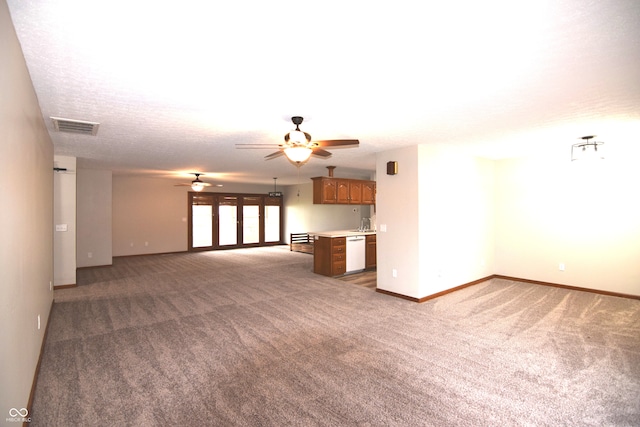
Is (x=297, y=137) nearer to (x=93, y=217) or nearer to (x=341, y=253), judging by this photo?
(x=341, y=253)

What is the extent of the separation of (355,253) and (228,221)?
20.4 feet

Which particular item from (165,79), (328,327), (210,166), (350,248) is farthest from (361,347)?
(210,166)

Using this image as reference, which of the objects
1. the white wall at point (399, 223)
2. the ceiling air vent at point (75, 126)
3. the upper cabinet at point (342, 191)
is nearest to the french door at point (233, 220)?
the upper cabinet at point (342, 191)

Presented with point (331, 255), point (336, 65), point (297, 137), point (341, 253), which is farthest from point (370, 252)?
point (336, 65)

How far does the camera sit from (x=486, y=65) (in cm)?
213

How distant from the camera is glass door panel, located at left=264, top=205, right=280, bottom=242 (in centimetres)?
1239

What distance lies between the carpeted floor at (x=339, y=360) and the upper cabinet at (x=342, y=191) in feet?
8.65

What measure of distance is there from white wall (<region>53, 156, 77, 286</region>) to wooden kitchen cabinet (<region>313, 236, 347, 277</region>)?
15.6 ft

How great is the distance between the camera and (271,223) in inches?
495

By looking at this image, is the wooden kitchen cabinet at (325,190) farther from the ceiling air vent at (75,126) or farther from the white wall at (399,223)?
the ceiling air vent at (75,126)

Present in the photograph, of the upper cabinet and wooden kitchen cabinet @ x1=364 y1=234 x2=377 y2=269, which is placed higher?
the upper cabinet

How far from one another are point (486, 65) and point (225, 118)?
249 cm

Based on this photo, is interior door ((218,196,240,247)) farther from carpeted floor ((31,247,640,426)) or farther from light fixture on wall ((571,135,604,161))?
light fixture on wall ((571,135,604,161))

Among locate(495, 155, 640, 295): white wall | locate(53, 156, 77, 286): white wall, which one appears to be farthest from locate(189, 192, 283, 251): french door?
locate(495, 155, 640, 295): white wall
